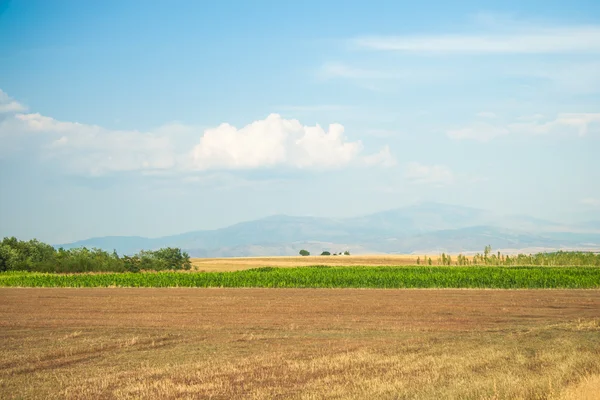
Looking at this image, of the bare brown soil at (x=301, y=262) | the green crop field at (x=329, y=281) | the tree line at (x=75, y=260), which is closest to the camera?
the green crop field at (x=329, y=281)

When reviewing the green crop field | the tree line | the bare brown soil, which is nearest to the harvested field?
the green crop field

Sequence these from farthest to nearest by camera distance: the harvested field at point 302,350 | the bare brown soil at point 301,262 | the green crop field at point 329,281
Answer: the bare brown soil at point 301,262, the green crop field at point 329,281, the harvested field at point 302,350

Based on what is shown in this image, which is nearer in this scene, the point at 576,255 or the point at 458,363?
the point at 458,363

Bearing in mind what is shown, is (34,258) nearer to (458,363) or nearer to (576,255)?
(576,255)

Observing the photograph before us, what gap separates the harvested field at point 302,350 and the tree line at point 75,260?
155 feet

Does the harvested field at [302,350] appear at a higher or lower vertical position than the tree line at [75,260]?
lower

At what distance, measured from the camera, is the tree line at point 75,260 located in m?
88.1

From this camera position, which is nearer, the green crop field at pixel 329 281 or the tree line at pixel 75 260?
the green crop field at pixel 329 281

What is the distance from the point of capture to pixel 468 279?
59.8 metres

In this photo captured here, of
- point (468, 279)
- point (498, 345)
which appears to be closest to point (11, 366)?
point (498, 345)

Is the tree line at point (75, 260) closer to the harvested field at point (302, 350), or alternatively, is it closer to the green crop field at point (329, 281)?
the green crop field at point (329, 281)

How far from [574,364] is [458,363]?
302 cm

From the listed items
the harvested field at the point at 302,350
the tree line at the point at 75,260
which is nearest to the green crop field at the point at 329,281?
the harvested field at the point at 302,350

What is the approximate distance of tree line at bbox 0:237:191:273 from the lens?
289 feet
